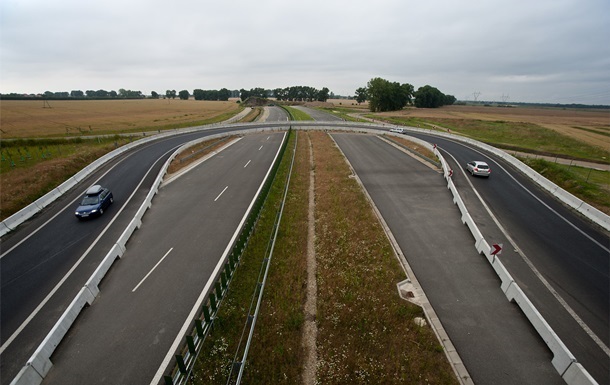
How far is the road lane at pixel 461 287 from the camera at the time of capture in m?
8.87

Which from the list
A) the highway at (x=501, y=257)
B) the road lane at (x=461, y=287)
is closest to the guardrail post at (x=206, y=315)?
the highway at (x=501, y=257)

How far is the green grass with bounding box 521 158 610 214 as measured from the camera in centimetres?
2088

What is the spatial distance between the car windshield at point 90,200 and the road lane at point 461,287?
21.3 metres

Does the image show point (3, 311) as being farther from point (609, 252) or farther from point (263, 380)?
point (609, 252)

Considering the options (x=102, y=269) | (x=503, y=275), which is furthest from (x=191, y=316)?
(x=503, y=275)

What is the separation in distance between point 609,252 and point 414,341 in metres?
14.3

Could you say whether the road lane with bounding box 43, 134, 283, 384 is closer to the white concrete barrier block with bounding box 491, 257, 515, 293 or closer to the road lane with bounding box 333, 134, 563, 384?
the road lane with bounding box 333, 134, 563, 384

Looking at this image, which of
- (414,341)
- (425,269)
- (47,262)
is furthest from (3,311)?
(425,269)

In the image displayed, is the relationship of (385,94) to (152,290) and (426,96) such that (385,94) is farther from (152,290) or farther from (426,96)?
(152,290)

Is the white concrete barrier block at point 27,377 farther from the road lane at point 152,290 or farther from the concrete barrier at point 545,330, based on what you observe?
the concrete barrier at point 545,330

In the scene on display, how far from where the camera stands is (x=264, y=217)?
62.5ft

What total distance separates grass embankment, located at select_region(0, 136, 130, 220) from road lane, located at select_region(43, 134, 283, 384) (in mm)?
10964

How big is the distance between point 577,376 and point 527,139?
→ 196 feet

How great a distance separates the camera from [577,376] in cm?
789
